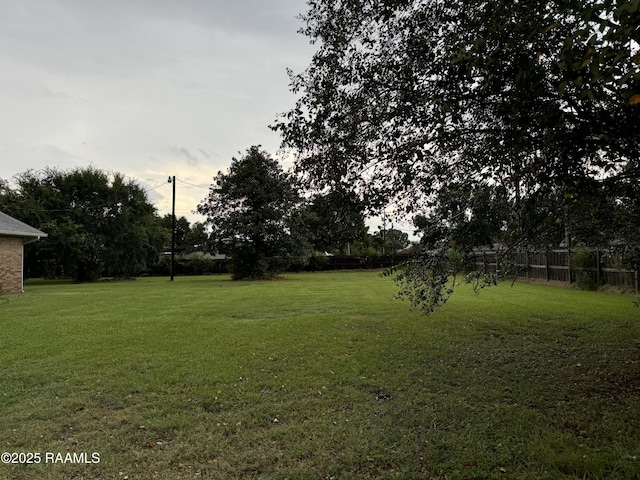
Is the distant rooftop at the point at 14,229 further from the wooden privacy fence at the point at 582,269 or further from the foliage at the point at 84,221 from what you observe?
the wooden privacy fence at the point at 582,269

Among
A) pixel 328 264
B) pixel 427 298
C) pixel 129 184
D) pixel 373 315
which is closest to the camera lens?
pixel 427 298

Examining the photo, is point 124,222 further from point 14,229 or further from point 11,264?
point 11,264

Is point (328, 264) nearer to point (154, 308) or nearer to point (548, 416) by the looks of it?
point (154, 308)

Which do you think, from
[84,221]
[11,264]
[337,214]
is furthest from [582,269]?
[84,221]

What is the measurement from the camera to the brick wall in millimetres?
16047

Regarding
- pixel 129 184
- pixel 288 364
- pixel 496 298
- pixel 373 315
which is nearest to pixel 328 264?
pixel 129 184

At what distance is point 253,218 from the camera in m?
22.3

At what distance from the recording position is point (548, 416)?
3641 mm

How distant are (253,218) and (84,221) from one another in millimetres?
10988

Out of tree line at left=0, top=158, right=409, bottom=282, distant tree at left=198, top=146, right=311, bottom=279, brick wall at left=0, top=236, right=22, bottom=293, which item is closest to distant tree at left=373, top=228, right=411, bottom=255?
tree line at left=0, top=158, right=409, bottom=282

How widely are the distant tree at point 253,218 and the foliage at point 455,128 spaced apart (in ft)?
59.4

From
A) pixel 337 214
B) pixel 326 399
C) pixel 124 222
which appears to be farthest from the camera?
pixel 124 222

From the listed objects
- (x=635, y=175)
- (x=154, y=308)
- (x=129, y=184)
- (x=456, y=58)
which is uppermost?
(x=129, y=184)

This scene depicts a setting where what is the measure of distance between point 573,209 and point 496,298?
27.7 feet
